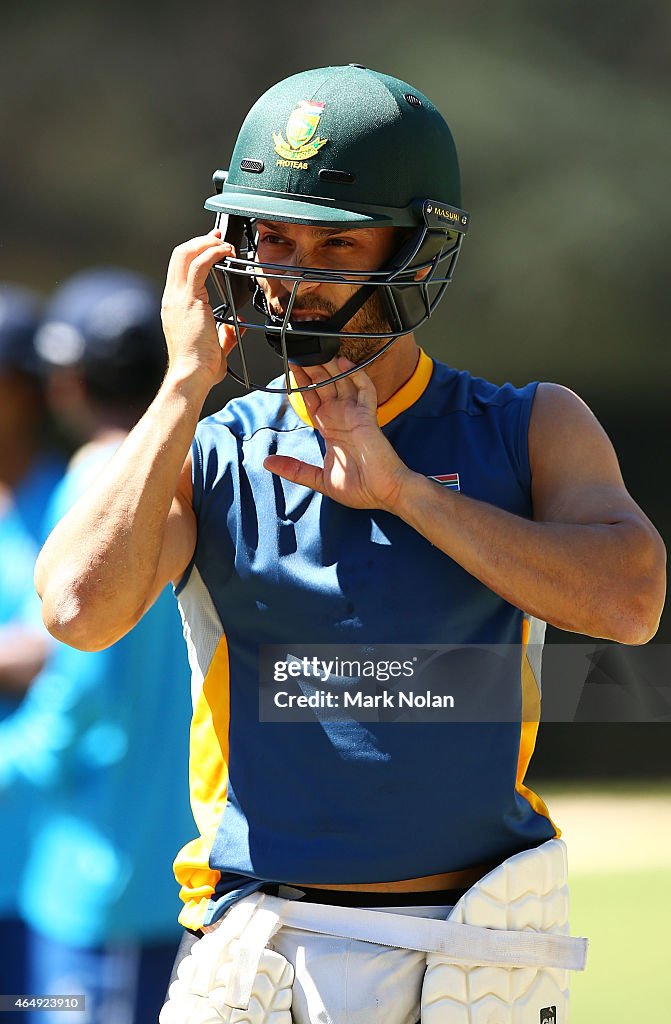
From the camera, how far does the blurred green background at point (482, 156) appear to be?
5.85 meters

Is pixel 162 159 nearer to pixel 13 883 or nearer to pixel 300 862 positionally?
pixel 13 883

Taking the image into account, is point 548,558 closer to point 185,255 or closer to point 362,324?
point 362,324

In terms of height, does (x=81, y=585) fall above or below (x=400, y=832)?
above

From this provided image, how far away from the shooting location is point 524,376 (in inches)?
238

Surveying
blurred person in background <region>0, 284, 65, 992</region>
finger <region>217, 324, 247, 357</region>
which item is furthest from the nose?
blurred person in background <region>0, 284, 65, 992</region>

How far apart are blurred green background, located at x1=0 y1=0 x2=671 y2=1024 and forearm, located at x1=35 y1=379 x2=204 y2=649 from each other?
13.7 feet

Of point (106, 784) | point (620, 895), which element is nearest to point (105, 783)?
point (106, 784)

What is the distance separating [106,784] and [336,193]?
1110mm

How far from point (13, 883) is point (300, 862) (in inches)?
37.4

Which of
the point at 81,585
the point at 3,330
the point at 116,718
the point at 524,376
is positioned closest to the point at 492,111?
the point at 524,376

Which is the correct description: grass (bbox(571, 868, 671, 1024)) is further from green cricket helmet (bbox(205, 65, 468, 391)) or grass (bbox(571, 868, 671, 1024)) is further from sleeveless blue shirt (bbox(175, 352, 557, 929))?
green cricket helmet (bbox(205, 65, 468, 391))

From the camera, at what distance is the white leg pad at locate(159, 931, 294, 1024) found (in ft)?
5.17

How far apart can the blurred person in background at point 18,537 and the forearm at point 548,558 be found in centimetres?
103

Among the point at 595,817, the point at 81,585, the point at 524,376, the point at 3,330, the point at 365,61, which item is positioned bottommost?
the point at 595,817
